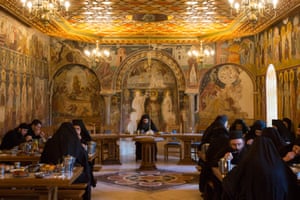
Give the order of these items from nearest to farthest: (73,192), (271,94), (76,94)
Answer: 1. (73,192)
2. (271,94)
3. (76,94)

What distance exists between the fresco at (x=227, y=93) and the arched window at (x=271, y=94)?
121cm

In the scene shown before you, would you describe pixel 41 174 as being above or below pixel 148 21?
below

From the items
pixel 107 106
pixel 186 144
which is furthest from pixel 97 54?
pixel 186 144

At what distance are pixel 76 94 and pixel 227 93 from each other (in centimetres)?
715

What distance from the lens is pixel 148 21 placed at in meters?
14.6

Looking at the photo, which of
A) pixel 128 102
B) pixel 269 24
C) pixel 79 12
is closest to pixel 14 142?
pixel 79 12

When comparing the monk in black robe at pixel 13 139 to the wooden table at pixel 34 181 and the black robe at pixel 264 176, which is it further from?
the black robe at pixel 264 176

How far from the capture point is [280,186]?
466 cm

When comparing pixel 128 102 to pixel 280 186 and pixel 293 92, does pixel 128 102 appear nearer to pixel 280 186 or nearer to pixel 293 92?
pixel 293 92

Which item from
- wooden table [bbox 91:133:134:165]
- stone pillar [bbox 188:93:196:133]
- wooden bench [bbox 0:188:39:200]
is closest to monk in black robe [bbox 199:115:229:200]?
wooden bench [bbox 0:188:39:200]

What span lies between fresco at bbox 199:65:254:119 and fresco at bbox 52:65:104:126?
503cm

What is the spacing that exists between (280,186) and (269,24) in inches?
434

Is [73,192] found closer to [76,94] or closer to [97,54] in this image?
[97,54]

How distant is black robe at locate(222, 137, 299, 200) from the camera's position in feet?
15.1
